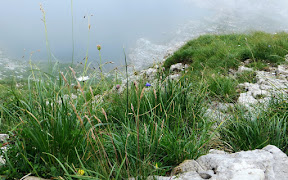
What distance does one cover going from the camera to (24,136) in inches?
90.7

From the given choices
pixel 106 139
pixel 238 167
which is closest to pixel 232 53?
pixel 106 139

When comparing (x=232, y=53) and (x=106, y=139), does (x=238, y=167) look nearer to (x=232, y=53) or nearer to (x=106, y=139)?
(x=106, y=139)

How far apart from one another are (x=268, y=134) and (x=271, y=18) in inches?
1346

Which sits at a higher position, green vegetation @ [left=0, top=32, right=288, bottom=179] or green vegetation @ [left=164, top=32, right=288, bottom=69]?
green vegetation @ [left=164, top=32, right=288, bottom=69]

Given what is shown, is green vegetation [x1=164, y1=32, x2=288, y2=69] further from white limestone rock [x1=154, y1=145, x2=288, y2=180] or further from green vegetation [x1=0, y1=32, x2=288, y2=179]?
white limestone rock [x1=154, y1=145, x2=288, y2=180]

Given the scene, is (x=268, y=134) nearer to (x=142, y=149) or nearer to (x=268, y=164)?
(x=268, y=164)

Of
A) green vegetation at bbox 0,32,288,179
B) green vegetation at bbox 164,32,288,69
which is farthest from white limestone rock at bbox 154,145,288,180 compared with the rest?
green vegetation at bbox 164,32,288,69

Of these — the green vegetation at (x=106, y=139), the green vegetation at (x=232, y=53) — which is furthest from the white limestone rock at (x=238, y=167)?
the green vegetation at (x=232, y=53)

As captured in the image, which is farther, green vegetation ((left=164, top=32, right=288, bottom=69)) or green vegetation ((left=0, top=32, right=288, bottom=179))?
green vegetation ((left=164, top=32, right=288, bottom=69))

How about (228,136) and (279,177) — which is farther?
(228,136)

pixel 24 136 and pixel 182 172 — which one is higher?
pixel 24 136

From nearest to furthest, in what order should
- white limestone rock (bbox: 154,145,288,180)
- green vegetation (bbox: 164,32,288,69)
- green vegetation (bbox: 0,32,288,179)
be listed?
white limestone rock (bbox: 154,145,288,180) → green vegetation (bbox: 0,32,288,179) → green vegetation (bbox: 164,32,288,69)

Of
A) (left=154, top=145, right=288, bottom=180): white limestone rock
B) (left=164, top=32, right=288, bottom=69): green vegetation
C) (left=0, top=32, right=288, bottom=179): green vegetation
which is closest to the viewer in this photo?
(left=154, top=145, right=288, bottom=180): white limestone rock

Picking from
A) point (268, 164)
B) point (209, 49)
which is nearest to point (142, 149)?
point (268, 164)
